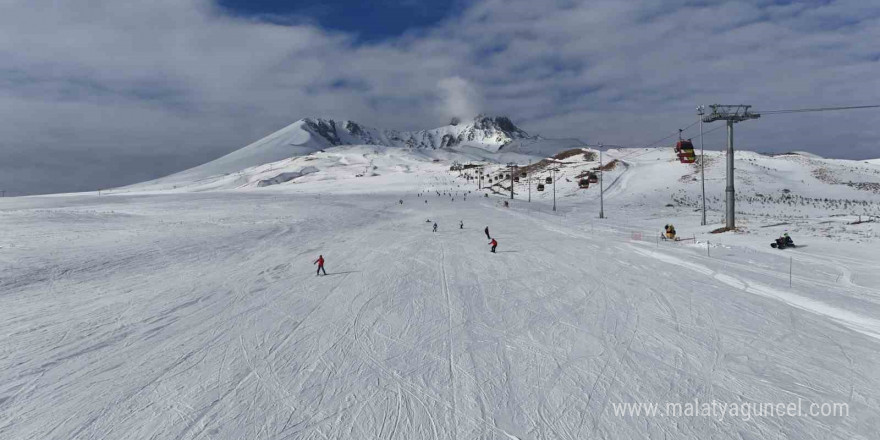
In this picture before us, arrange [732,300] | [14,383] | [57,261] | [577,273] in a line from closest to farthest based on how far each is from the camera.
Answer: [14,383] → [732,300] → [577,273] → [57,261]

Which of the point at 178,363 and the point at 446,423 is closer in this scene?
the point at 446,423

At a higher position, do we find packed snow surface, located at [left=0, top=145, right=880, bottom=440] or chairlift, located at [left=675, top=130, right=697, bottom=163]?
chairlift, located at [left=675, top=130, right=697, bottom=163]

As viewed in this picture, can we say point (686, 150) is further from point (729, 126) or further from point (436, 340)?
point (436, 340)

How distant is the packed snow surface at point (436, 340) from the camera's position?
21.4 feet

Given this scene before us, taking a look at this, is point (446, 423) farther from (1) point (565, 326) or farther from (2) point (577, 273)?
(2) point (577, 273)

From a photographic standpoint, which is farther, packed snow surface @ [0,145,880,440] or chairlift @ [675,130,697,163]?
chairlift @ [675,130,697,163]

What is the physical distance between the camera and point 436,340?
9.66m

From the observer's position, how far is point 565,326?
10.6m

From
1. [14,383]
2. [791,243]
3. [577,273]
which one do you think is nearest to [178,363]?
[14,383]

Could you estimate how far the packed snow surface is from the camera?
6531 millimetres

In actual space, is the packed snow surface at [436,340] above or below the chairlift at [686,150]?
below

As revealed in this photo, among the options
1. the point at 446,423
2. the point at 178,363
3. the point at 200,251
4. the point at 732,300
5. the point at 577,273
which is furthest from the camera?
the point at 200,251

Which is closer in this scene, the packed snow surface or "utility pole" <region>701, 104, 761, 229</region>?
the packed snow surface

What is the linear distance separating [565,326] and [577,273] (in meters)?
6.45
